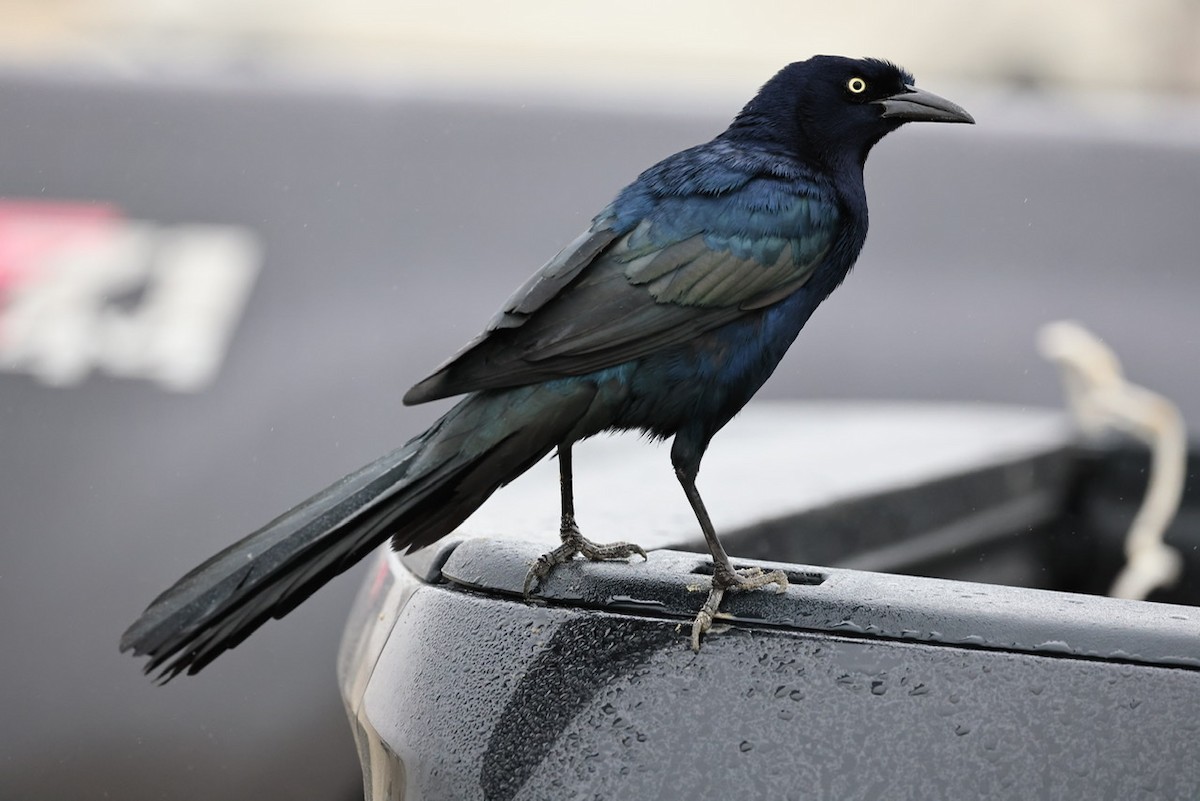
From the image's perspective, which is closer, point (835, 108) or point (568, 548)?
point (568, 548)

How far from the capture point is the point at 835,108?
2.48 meters

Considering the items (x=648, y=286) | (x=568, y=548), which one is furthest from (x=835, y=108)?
(x=568, y=548)

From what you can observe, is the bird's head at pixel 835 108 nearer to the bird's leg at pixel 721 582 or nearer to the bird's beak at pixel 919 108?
the bird's beak at pixel 919 108

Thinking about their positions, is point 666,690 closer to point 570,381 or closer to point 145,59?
point 570,381

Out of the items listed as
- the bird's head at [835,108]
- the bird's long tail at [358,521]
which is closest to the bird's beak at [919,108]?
the bird's head at [835,108]

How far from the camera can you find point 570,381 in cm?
200

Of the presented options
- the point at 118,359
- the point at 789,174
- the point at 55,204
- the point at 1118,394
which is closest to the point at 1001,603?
the point at 789,174

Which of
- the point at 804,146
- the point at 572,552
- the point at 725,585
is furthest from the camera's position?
the point at 804,146

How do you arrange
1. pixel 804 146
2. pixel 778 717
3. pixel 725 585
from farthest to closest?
pixel 804 146
pixel 725 585
pixel 778 717

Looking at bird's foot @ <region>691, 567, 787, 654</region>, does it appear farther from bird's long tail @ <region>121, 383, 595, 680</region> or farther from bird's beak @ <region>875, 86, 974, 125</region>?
bird's beak @ <region>875, 86, 974, 125</region>

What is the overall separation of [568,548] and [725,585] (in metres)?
0.25

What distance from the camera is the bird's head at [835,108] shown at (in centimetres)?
243

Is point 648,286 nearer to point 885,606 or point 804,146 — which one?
point 804,146

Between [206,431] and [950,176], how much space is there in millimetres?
2766
